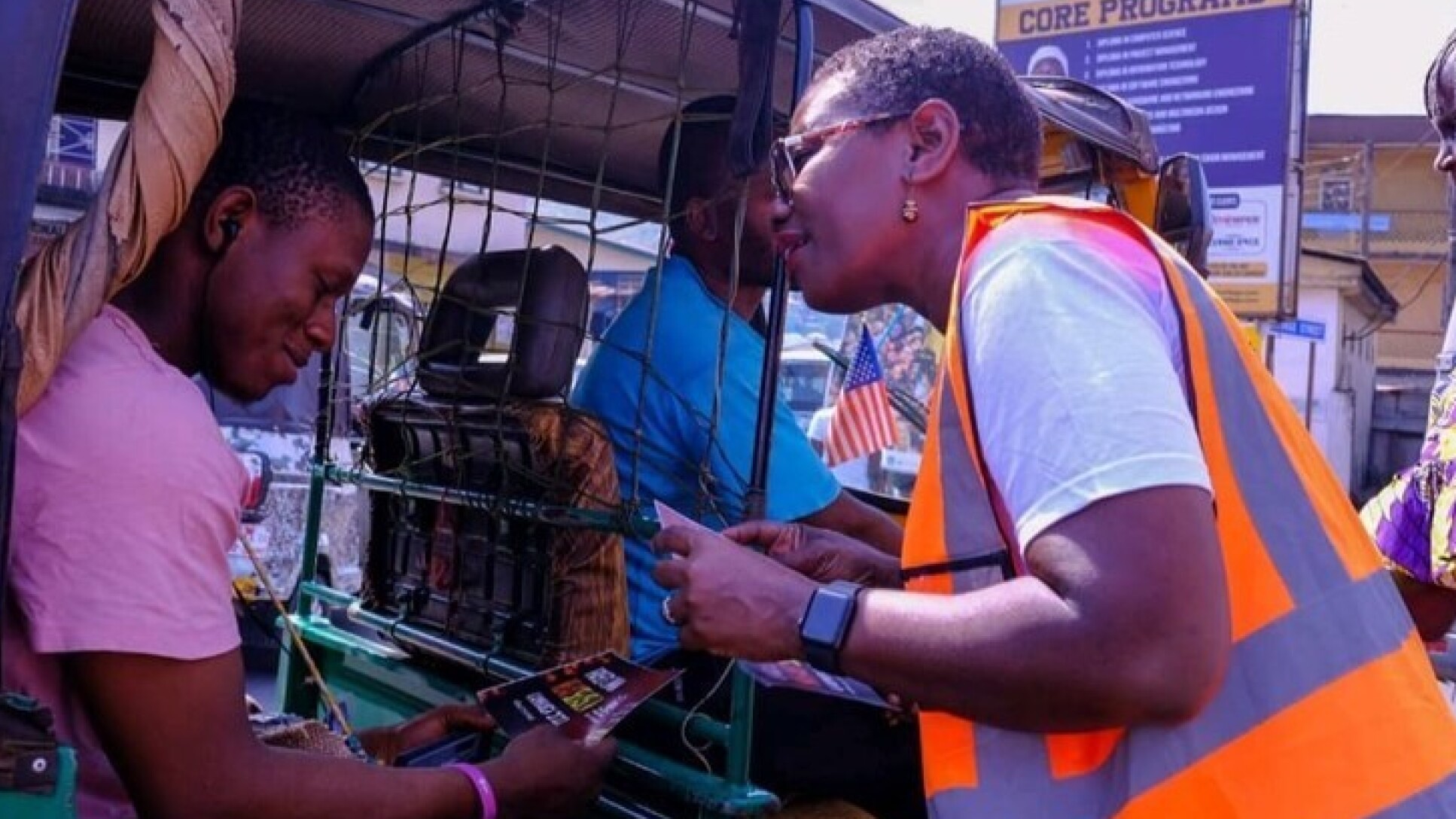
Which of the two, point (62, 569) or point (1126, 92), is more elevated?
point (1126, 92)

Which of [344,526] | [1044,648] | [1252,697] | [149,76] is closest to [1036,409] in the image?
[1044,648]

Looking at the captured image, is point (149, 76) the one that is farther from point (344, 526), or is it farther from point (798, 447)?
point (344, 526)

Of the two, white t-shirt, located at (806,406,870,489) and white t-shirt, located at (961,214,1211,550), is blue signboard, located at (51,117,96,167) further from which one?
white t-shirt, located at (961,214,1211,550)

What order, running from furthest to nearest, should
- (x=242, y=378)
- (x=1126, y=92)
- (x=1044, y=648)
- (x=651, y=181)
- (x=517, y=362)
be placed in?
(x=1126, y=92) < (x=651, y=181) < (x=517, y=362) < (x=242, y=378) < (x=1044, y=648)

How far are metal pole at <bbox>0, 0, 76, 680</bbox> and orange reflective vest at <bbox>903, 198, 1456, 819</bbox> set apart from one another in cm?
93

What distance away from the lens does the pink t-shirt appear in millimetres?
1547

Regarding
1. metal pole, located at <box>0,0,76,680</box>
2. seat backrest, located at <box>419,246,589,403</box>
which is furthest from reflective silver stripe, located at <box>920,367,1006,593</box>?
seat backrest, located at <box>419,246,589,403</box>

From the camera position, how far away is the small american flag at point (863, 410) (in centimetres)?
455

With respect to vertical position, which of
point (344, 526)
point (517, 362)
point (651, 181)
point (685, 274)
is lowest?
point (344, 526)

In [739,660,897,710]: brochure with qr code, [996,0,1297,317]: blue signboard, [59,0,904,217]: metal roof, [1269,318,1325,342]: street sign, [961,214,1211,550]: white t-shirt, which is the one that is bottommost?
[739,660,897,710]: brochure with qr code

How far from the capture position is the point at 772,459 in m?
2.59

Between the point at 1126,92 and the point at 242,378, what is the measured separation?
40.2 ft

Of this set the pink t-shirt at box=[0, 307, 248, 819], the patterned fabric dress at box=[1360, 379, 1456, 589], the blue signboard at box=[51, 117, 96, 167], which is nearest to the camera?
the pink t-shirt at box=[0, 307, 248, 819]

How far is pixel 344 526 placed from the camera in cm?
667
